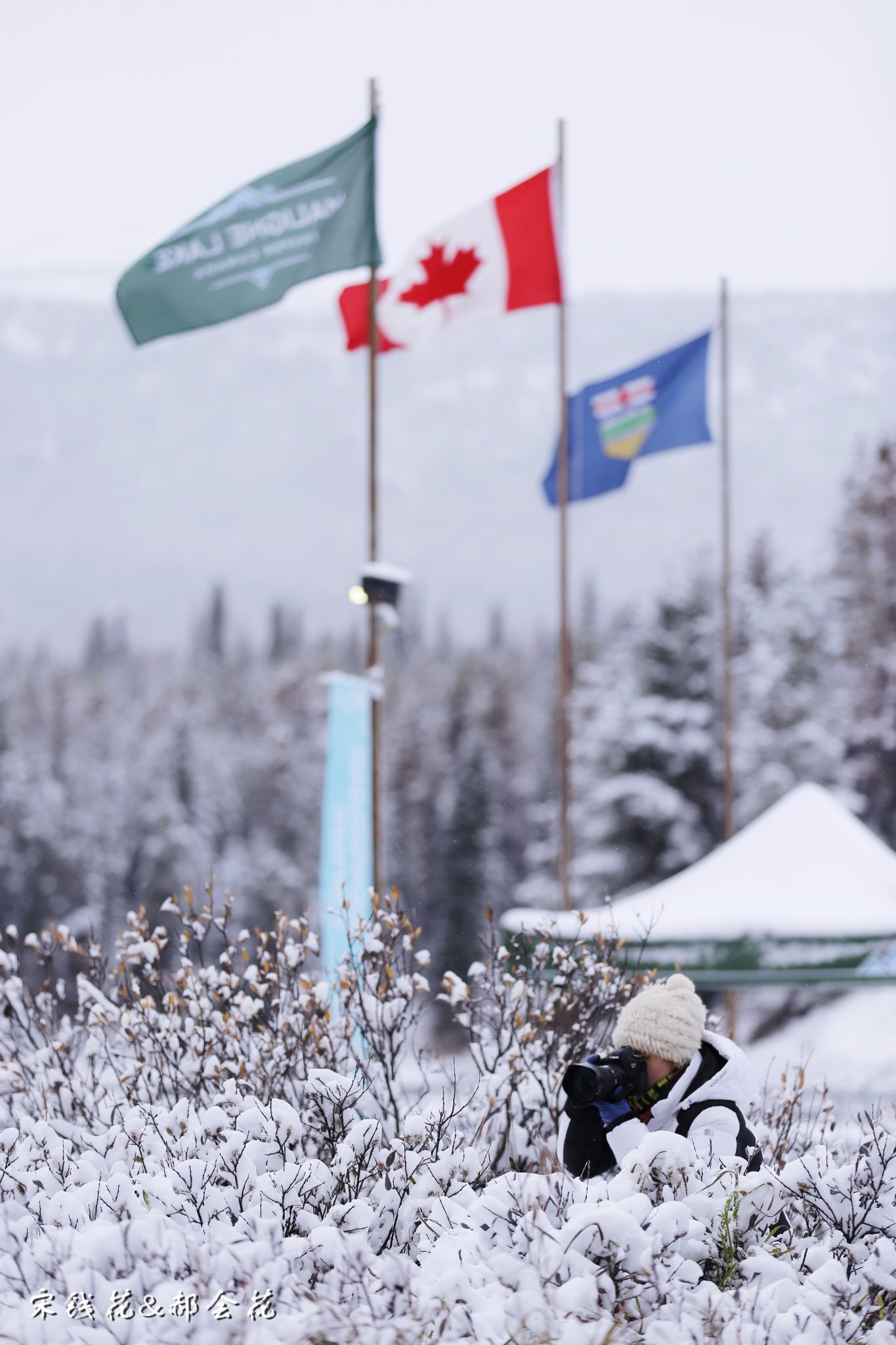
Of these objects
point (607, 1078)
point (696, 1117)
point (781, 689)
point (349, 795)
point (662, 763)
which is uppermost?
point (781, 689)

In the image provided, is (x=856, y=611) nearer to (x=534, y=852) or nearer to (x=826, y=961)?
(x=534, y=852)

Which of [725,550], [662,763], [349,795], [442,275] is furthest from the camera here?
[662,763]

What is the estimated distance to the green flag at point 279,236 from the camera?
10.0m

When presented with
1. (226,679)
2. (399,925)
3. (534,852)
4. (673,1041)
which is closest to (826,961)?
(399,925)

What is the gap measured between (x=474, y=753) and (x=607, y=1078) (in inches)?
1417

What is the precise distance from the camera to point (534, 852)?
117ft

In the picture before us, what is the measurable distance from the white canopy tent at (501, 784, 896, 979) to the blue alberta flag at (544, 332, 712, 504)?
13.4ft

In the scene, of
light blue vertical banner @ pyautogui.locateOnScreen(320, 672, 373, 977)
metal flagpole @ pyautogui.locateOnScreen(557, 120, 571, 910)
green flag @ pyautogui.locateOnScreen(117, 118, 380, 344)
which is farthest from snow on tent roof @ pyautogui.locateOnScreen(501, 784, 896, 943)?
green flag @ pyautogui.locateOnScreen(117, 118, 380, 344)

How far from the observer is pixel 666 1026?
3.69m

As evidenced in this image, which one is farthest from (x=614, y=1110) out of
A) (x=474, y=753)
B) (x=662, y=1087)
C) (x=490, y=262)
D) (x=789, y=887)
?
(x=474, y=753)

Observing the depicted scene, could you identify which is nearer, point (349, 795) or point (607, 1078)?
point (607, 1078)

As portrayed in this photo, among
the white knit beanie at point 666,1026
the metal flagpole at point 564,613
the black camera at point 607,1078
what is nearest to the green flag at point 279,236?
the metal flagpole at point 564,613

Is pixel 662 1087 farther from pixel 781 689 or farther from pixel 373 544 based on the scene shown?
pixel 781 689

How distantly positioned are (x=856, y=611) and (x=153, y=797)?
24.2 m
